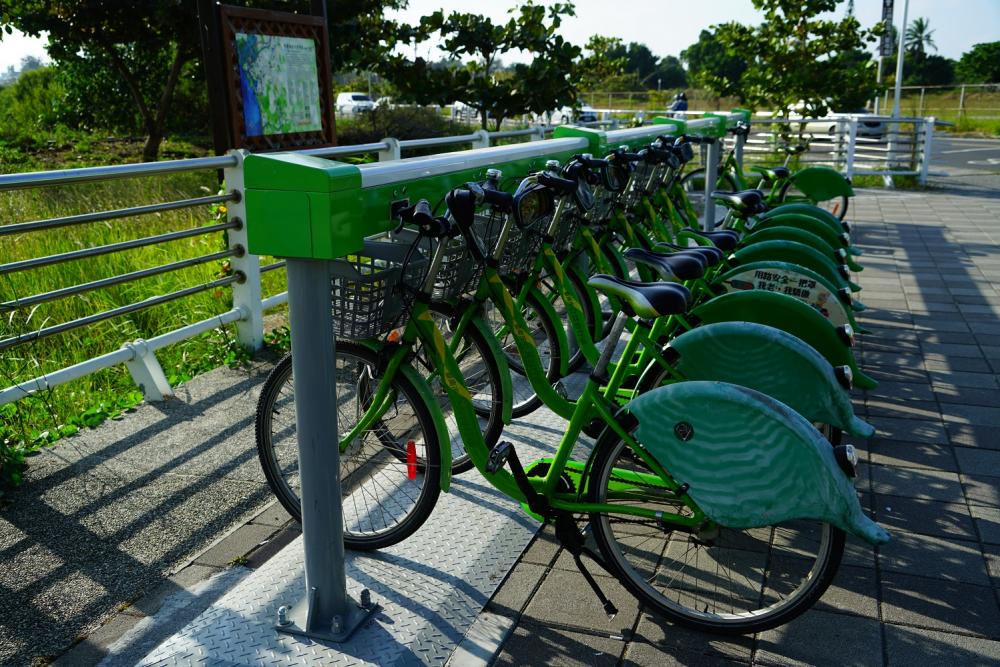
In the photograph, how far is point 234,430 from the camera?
455 centimetres

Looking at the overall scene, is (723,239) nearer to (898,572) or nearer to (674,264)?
(674,264)

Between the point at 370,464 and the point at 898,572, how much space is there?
1991 mm

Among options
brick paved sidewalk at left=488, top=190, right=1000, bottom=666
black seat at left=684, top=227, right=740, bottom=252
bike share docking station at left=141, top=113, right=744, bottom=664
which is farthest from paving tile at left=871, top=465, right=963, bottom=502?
bike share docking station at left=141, top=113, right=744, bottom=664

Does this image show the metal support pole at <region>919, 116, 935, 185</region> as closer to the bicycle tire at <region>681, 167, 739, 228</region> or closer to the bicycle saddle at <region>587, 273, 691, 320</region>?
the bicycle tire at <region>681, 167, 739, 228</region>

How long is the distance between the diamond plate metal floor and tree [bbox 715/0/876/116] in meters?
13.5

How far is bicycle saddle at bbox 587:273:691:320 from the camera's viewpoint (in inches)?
112

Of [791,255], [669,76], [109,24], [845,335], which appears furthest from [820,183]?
[669,76]

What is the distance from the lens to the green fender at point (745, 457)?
2.49 metres

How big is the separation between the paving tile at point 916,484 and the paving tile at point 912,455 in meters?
0.07

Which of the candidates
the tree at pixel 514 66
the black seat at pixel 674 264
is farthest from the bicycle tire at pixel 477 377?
the tree at pixel 514 66

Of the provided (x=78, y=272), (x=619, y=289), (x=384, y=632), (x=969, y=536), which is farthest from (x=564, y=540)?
(x=78, y=272)

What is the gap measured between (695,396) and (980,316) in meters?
5.29

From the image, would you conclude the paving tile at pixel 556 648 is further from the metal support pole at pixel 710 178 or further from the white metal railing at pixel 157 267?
the metal support pole at pixel 710 178

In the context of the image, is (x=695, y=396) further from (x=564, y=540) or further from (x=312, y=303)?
(x=312, y=303)
